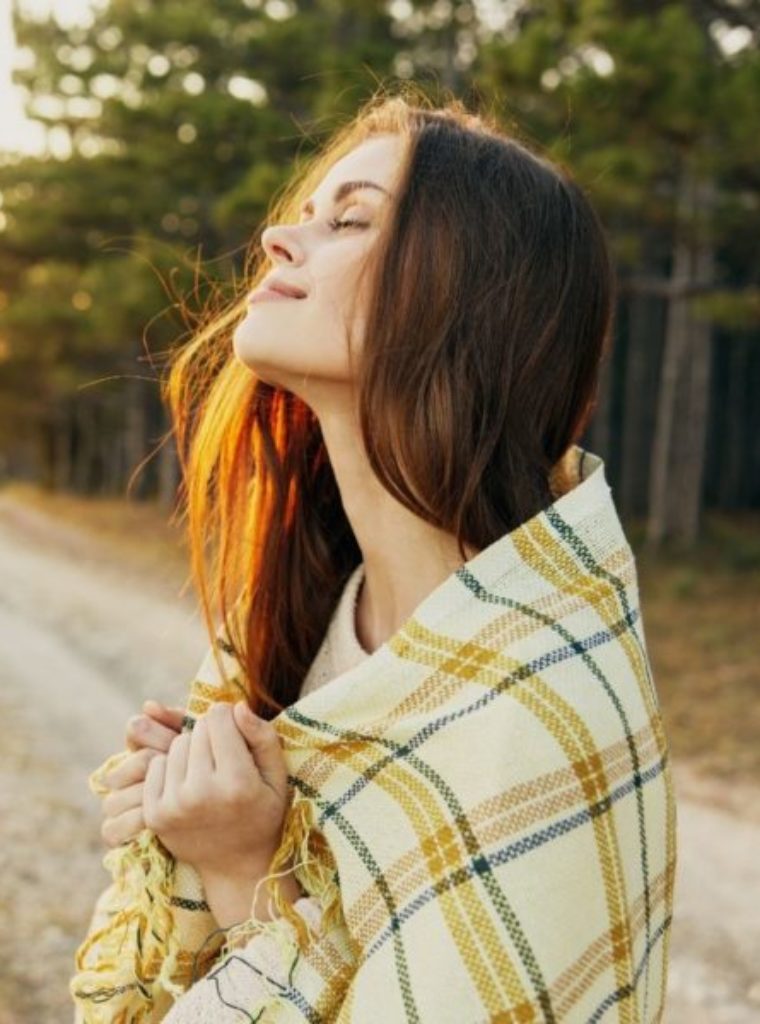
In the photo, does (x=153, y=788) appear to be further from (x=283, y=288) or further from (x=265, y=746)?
(x=283, y=288)

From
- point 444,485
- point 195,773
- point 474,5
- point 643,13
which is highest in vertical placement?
point 474,5

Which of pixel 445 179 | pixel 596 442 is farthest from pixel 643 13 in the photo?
pixel 596 442

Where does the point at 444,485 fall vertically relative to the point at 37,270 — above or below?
below

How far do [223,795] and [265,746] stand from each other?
0.08 m

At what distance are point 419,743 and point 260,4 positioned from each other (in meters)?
16.9

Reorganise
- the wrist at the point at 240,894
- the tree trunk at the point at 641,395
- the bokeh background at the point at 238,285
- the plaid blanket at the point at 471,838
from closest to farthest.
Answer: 1. the plaid blanket at the point at 471,838
2. the wrist at the point at 240,894
3. the bokeh background at the point at 238,285
4. the tree trunk at the point at 641,395

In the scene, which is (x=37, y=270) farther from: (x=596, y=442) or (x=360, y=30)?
(x=596, y=442)

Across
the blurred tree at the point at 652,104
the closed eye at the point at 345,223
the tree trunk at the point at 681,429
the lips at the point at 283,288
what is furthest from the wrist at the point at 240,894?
the tree trunk at the point at 681,429

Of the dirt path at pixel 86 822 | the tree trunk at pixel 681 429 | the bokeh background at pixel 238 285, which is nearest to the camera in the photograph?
the dirt path at pixel 86 822

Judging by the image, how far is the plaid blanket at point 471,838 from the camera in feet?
3.70

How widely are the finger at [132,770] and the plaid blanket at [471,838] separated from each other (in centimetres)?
8

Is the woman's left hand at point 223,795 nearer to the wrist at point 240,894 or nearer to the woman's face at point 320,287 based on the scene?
the wrist at point 240,894

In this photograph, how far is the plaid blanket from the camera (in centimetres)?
113

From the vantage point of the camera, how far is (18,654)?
794 cm
